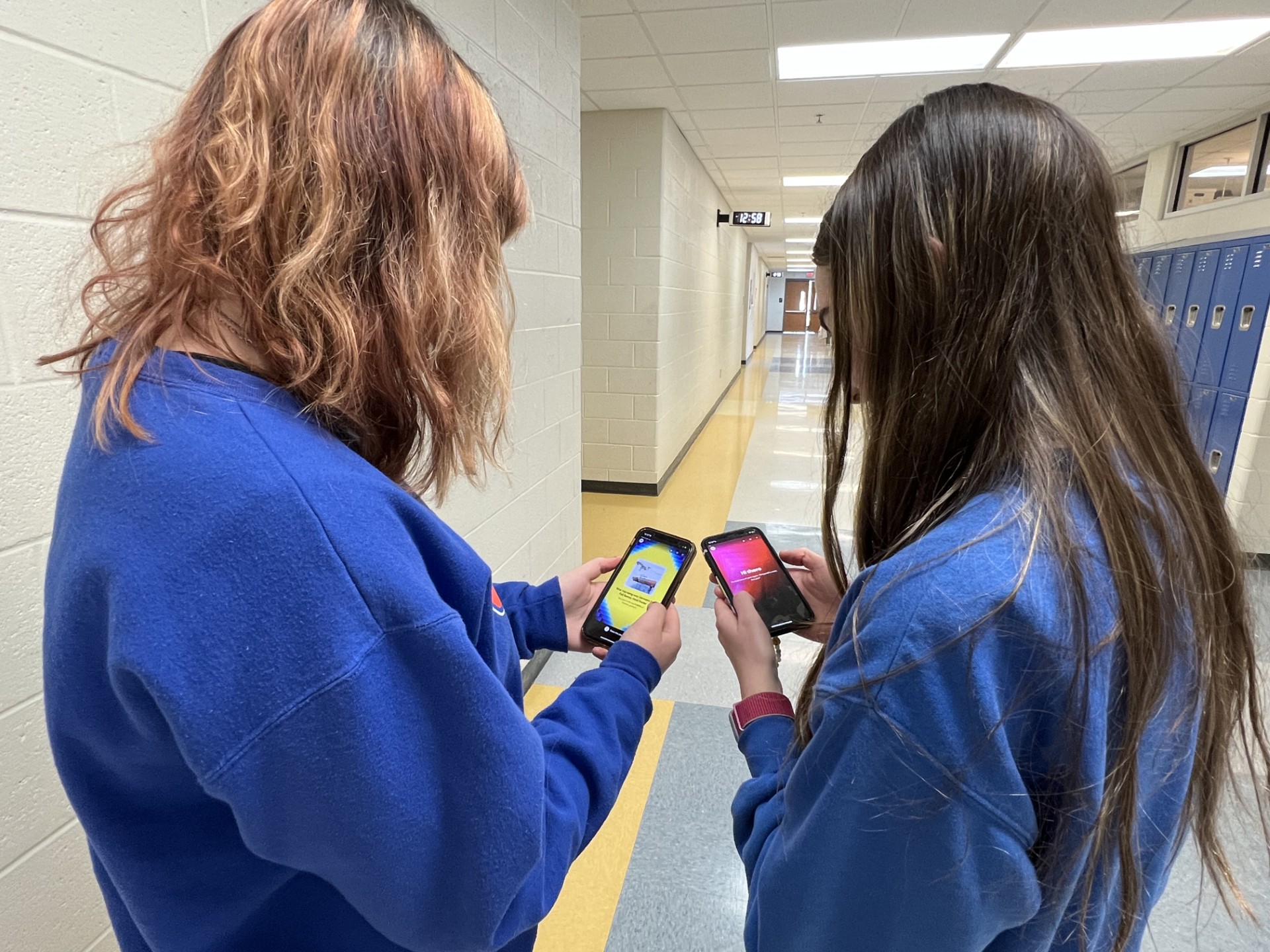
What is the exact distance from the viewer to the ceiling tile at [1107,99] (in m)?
3.64

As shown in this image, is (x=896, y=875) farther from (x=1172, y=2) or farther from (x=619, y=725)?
(x=1172, y=2)

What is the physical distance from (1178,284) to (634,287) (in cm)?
332

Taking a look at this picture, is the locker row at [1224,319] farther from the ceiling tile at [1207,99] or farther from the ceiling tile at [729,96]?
the ceiling tile at [729,96]

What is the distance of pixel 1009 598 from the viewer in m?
0.51

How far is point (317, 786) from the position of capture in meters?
0.45

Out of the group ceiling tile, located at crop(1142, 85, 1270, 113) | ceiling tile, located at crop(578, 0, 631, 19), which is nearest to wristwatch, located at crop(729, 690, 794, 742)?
ceiling tile, located at crop(578, 0, 631, 19)

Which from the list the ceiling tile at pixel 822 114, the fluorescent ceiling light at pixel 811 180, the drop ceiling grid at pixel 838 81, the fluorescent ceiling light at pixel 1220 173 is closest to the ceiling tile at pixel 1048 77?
the drop ceiling grid at pixel 838 81

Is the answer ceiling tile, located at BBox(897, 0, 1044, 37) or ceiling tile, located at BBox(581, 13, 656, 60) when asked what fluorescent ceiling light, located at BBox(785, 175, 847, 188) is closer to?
ceiling tile, located at BBox(897, 0, 1044, 37)

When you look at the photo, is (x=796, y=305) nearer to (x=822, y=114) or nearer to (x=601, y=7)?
(x=822, y=114)

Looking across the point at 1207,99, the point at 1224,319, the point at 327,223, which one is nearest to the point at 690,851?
the point at 327,223

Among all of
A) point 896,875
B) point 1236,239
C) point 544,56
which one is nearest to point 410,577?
point 896,875

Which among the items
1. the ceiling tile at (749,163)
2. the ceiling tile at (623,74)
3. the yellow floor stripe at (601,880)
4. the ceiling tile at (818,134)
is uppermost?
the ceiling tile at (749,163)

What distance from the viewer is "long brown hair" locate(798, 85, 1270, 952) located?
562 mm

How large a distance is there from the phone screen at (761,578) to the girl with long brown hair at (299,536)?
24.7 inches
